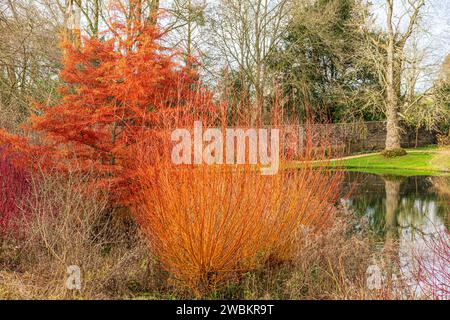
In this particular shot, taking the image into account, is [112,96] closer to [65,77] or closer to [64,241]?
[65,77]

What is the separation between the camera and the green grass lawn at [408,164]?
754 inches

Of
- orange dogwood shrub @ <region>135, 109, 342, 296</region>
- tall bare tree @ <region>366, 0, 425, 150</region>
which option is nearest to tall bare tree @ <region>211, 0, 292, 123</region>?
tall bare tree @ <region>366, 0, 425, 150</region>

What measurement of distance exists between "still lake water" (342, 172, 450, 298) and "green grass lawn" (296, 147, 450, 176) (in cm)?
176

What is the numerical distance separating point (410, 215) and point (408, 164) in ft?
37.2

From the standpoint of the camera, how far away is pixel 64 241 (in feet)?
17.9

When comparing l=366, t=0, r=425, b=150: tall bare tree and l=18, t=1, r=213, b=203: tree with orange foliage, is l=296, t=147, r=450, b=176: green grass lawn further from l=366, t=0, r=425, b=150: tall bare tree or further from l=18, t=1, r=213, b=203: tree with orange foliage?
l=18, t=1, r=213, b=203: tree with orange foliage

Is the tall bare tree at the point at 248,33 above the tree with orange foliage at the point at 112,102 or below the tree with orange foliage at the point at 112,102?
above

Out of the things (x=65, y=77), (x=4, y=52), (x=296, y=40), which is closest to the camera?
(x=65, y=77)

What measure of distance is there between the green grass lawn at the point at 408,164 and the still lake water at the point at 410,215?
1.76 m

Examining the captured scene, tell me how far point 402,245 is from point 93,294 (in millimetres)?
5440

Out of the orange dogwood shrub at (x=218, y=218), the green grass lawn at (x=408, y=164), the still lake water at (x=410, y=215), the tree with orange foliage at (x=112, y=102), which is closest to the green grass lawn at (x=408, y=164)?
the green grass lawn at (x=408, y=164)

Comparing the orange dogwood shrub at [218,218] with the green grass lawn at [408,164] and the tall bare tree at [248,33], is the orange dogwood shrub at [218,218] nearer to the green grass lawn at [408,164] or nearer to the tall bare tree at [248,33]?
the green grass lawn at [408,164]

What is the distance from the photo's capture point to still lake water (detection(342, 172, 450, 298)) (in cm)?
629
